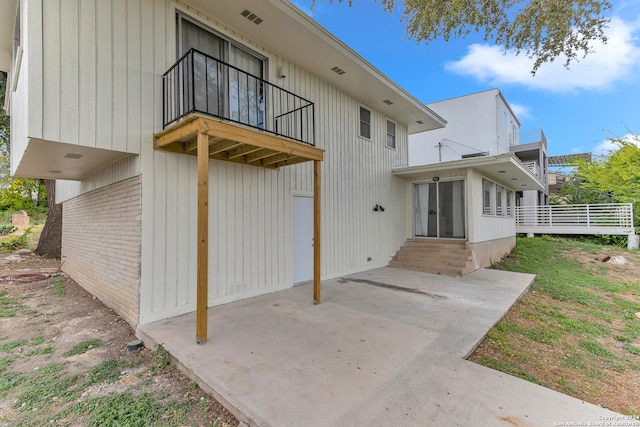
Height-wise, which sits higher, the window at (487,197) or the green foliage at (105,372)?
the window at (487,197)

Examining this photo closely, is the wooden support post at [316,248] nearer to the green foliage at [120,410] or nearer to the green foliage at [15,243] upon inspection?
the green foliage at [120,410]

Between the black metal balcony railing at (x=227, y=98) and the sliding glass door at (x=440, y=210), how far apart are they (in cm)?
480

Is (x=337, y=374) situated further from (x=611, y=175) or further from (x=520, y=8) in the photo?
(x=611, y=175)

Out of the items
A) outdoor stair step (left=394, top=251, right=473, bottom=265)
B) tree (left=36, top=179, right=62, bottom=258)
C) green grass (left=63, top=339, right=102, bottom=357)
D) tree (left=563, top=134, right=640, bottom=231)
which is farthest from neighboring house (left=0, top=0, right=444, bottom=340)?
tree (left=563, top=134, right=640, bottom=231)

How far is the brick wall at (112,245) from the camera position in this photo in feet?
13.4

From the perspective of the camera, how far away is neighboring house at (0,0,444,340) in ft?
11.4

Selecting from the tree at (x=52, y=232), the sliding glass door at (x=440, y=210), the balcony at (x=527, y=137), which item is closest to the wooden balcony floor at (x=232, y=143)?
the sliding glass door at (x=440, y=210)

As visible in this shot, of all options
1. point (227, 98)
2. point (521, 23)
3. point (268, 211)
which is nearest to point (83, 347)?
point (268, 211)

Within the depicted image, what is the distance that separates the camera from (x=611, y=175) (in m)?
15.3

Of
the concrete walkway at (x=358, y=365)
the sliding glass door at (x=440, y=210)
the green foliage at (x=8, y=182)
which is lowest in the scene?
the concrete walkway at (x=358, y=365)

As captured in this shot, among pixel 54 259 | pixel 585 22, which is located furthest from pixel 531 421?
pixel 54 259

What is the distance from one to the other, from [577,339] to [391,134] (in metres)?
7.20

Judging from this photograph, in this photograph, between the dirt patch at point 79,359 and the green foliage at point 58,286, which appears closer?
the dirt patch at point 79,359

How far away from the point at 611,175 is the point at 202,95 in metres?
20.6
